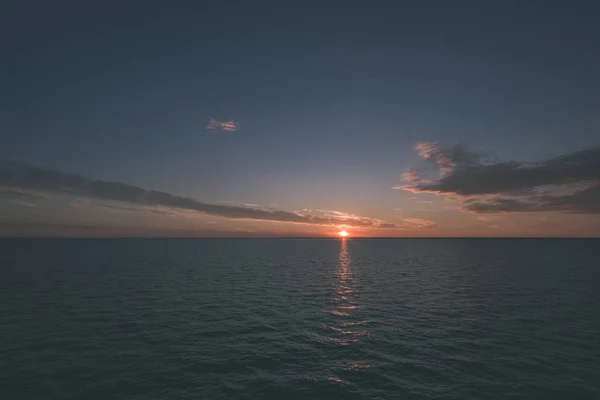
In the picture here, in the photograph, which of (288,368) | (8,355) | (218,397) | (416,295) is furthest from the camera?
(416,295)

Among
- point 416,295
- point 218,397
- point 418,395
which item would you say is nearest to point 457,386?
point 418,395

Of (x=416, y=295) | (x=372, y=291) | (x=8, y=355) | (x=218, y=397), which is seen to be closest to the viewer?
(x=218, y=397)

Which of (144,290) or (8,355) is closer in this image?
(8,355)

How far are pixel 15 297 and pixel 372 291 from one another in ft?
188

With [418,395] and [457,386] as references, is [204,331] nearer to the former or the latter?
[418,395]

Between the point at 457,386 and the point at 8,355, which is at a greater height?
the point at 457,386

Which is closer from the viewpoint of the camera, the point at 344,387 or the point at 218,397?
the point at 218,397

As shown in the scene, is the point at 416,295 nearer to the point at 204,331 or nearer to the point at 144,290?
the point at 204,331

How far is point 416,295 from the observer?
167 feet

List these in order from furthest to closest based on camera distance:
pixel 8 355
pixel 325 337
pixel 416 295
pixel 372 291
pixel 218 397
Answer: pixel 372 291 → pixel 416 295 → pixel 325 337 → pixel 8 355 → pixel 218 397

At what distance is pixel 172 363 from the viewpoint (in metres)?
23.7

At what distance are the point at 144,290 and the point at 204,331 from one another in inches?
1067

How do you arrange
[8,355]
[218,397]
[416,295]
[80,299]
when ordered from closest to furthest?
[218,397] → [8,355] → [80,299] → [416,295]

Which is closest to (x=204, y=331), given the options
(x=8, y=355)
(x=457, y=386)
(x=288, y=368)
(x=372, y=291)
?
(x=288, y=368)
